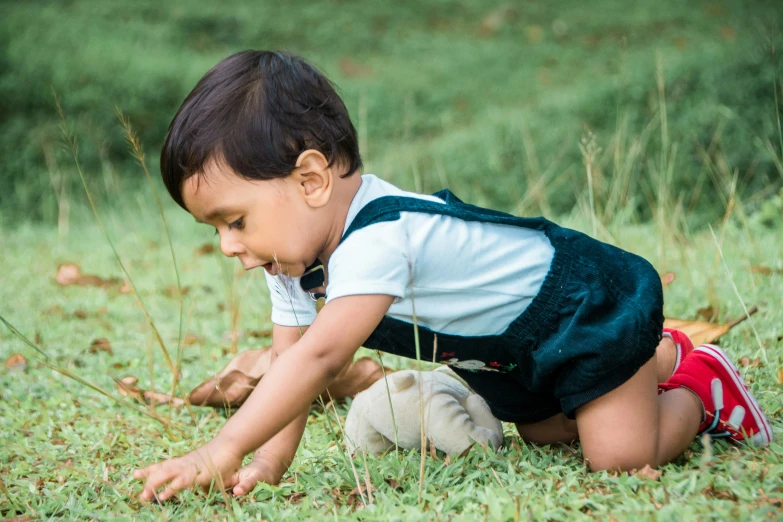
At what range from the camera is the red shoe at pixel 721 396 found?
5.88 ft

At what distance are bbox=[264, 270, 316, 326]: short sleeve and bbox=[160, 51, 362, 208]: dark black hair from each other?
307 millimetres

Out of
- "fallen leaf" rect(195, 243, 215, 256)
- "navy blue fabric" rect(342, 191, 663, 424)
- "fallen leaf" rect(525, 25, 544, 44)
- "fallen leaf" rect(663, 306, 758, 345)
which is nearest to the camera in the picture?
"navy blue fabric" rect(342, 191, 663, 424)

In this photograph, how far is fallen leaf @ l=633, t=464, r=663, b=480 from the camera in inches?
62.8

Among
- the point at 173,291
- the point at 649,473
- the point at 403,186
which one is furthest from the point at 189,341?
the point at 403,186

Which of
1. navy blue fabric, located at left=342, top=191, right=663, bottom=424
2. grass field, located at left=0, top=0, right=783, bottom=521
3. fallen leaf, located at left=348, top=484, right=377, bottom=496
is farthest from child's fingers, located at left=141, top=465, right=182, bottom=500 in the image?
navy blue fabric, located at left=342, top=191, right=663, bottom=424

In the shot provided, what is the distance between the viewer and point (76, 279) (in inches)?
160

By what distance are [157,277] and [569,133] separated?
3.10 metres

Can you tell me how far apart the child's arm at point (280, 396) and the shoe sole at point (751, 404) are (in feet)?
3.08

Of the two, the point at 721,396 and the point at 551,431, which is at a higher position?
the point at 721,396

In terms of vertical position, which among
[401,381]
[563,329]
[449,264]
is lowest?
[401,381]

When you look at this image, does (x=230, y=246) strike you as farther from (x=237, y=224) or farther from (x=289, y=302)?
(x=289, y=302)

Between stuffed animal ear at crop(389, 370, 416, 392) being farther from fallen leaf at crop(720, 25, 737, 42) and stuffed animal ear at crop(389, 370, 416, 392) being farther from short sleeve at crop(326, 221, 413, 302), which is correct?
fallen leaf at crop(720, 25, 737, 42)

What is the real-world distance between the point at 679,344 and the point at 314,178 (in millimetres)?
1127

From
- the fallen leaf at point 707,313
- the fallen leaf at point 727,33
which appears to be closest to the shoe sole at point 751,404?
the fallen leaf at point 707,313
